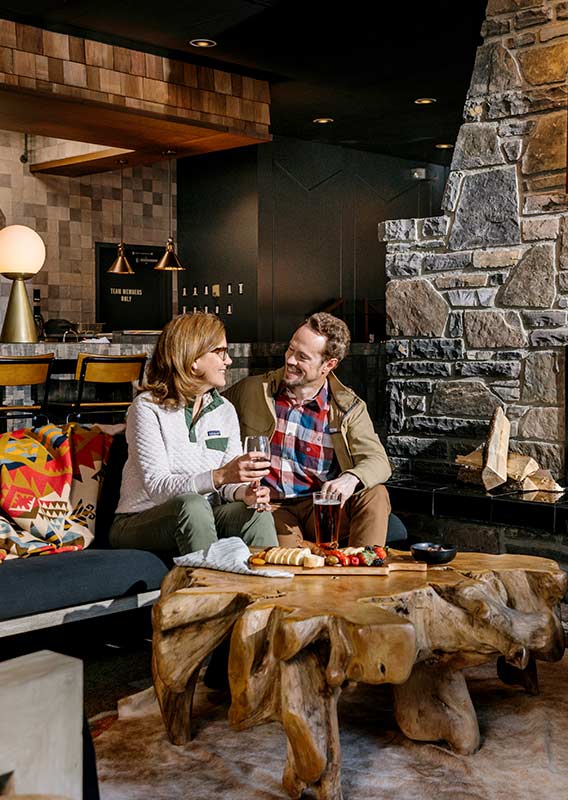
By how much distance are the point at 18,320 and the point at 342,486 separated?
4525 mm

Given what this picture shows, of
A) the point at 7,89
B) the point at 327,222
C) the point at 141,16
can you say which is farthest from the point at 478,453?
the point at 327,222

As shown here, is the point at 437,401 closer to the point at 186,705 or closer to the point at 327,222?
the point at 186,705

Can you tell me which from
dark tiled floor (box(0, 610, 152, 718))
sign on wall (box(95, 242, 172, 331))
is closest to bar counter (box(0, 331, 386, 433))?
sign on wall (box(95, 242, 172, 331))

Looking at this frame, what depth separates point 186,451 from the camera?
3740 mm

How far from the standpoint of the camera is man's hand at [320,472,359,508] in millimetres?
3682

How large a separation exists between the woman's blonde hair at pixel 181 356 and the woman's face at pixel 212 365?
0.04 feet

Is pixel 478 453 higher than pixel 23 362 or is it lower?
lower

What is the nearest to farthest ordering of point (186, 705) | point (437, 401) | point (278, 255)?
point (186, 705)
point (437, 401)
point (278, 255)

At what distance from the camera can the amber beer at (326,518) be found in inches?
128

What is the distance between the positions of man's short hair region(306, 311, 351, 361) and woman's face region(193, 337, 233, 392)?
1.44 ft

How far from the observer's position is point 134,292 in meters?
11.6

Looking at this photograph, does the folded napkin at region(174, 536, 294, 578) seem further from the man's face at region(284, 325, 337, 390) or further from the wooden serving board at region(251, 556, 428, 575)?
the man's face at region(284, 325, 337, 390)

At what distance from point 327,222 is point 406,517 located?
22.0ft

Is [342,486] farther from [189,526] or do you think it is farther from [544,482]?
[544,482]
